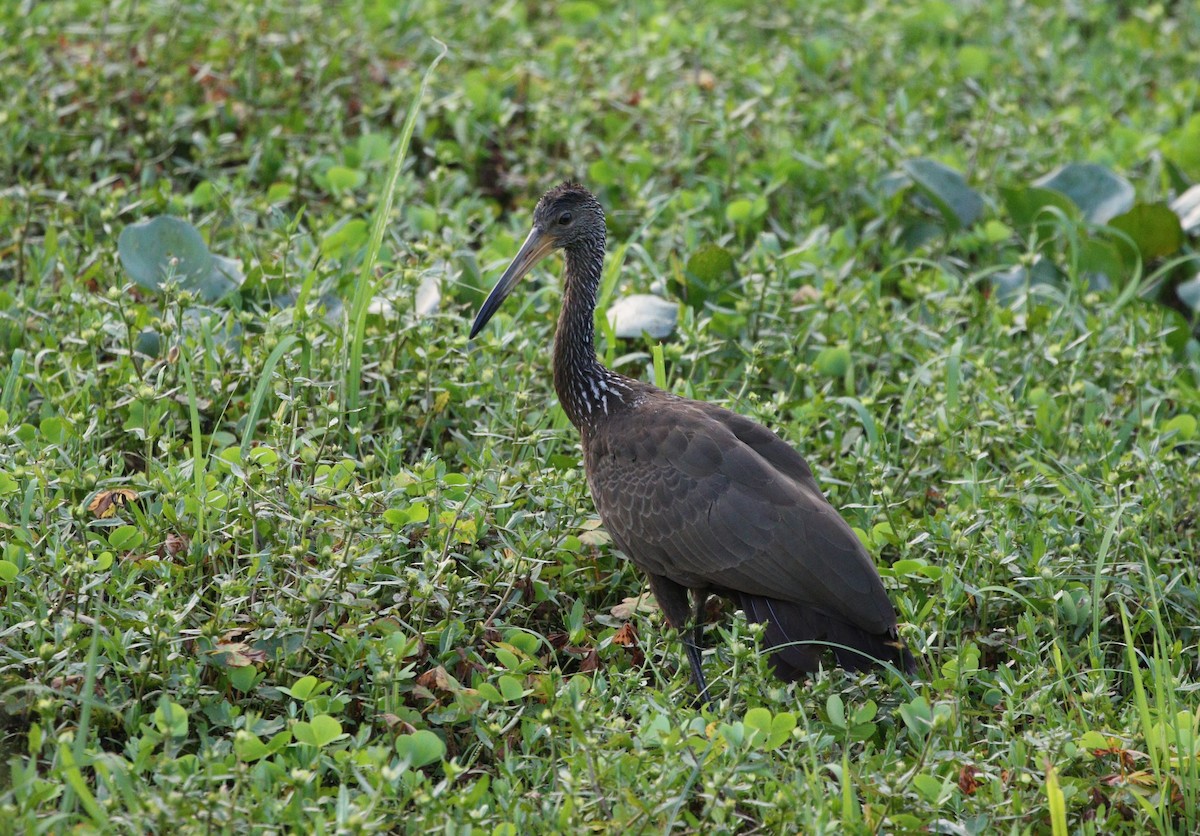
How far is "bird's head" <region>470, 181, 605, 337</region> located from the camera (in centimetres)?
517

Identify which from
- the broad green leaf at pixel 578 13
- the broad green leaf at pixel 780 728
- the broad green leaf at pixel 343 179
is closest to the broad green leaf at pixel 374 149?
the broad green leaf at pixel 343 179

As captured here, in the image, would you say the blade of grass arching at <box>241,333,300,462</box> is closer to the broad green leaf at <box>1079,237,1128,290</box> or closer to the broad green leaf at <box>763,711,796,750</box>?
the broad green leaf at <box>763,711,796,750</box>

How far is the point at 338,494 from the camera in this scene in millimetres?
4574

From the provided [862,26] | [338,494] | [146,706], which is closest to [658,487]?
[338,494]

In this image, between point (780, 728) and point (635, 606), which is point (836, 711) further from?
point (635, 606)

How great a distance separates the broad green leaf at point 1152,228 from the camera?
6668mm

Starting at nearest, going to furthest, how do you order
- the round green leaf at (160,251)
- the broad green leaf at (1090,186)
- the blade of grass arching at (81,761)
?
the blade of grass arching at (81,761) < the round green leaf at (160,251) < the broad green leaf at (1090,186)

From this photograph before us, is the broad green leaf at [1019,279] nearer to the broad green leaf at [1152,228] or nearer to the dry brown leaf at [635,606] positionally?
the broad green leaf at [1152,228]

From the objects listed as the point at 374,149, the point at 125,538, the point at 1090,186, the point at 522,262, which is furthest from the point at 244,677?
the point at 1090,186

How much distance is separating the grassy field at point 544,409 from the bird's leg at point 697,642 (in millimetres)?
66

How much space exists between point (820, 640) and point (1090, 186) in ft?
12.2

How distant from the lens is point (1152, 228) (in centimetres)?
671

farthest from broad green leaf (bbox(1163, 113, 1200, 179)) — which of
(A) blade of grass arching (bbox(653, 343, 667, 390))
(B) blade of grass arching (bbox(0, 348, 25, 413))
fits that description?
(B) blade of grass arching (bbox(0, 348, 25, 413))

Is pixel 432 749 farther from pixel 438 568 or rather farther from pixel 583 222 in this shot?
pixel 583 222
